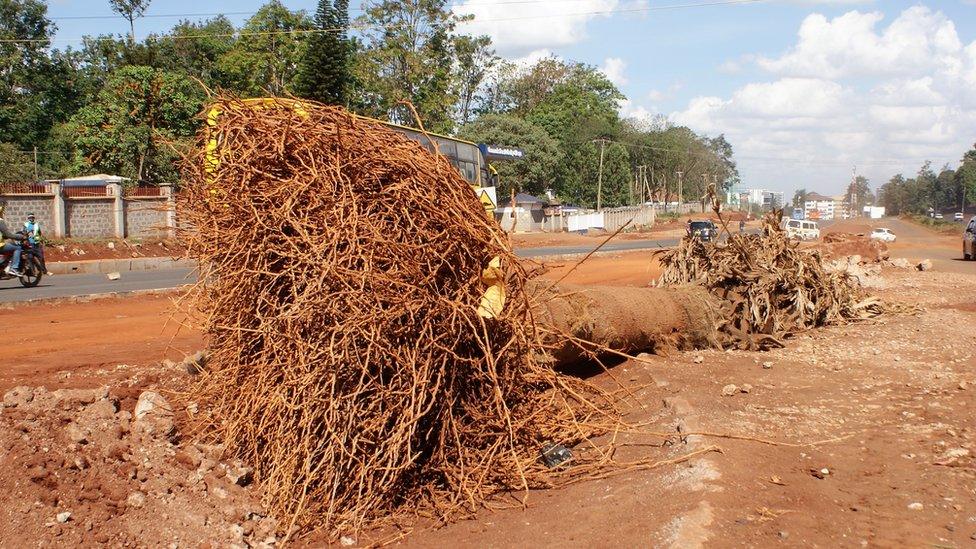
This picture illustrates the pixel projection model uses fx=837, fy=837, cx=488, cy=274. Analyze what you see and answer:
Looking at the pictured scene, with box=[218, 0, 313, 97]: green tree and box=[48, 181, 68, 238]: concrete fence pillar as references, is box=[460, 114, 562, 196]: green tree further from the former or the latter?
box=[48, 181, 68, 238]: concrete fence pillar

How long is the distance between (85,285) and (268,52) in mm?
28247

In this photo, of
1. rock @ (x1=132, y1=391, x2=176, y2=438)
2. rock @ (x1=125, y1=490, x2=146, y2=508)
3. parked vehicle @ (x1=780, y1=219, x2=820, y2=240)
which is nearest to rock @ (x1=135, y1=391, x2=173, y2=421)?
rock @ (x1=132, y1=391, x2=176, y2=438)

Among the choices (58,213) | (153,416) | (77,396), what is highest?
(58,213)

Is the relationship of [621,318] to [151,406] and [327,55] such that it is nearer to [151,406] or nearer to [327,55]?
[151,406]

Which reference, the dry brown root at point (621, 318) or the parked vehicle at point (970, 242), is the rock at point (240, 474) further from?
the parked vehicle at point (970, 242)

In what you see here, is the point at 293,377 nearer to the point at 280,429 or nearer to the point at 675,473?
the point at 280,429

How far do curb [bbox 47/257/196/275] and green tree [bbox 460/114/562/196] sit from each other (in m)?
37.2

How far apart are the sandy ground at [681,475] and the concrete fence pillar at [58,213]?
20.4m

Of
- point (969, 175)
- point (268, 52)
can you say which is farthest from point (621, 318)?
point (969, 175)

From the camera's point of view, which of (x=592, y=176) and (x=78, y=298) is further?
(x=592, y=176)

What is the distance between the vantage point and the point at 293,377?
16.1ft

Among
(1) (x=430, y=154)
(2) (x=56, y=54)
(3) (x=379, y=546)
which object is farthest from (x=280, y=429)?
(2) (x=56, y=54)

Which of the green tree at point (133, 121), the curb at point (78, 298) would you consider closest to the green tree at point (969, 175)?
the green tree at point (133, 121)

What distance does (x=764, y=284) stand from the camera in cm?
952
